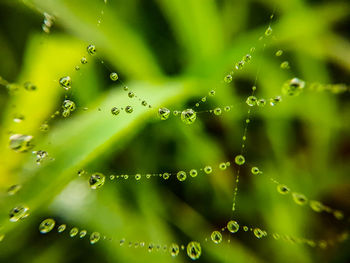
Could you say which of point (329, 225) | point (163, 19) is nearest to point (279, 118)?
point (329, 225)

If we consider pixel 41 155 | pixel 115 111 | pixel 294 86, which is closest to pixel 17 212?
pixel 41 155

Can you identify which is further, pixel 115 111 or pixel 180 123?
pixel 180 123

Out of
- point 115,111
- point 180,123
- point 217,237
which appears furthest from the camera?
point 180,123

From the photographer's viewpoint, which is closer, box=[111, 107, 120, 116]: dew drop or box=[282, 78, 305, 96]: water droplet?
box=[282, 78, 305, 96]: water droplet

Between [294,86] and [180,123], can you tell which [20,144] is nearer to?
[180,123]

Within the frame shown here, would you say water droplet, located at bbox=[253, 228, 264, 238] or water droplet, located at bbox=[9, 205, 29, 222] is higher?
water droplet, located at bbox=[9, 205, 29, 222]

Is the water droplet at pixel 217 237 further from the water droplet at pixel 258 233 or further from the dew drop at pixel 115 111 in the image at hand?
the dew drop at pixel 115 111

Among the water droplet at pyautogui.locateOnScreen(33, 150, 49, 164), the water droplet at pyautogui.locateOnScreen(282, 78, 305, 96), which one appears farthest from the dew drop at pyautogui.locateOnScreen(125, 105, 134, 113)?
the water droplet at pyautogui.locateOnScreen(282, 78, 305, 96)

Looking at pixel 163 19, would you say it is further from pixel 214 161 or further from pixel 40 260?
pixel 40 260

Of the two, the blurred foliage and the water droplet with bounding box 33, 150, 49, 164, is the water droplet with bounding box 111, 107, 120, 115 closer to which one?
the blurred foliage

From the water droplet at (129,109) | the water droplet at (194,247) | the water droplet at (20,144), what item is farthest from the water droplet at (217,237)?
the water droplet at (20,144)
